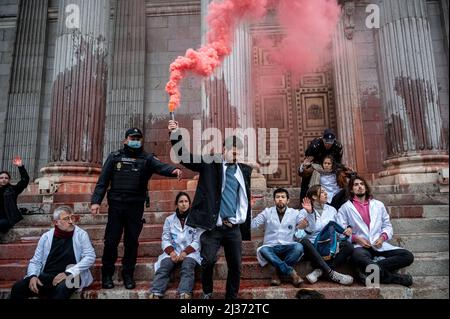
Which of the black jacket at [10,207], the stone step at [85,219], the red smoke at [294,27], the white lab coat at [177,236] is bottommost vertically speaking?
the white lab coat at [177,236]

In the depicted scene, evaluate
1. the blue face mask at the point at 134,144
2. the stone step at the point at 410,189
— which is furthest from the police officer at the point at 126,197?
the stone step at the point at 410,189

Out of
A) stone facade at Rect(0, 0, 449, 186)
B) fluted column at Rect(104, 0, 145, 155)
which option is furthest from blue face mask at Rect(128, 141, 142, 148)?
fluted column at Rect(104, 0, 145, 155)

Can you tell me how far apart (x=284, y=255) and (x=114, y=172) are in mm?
2711

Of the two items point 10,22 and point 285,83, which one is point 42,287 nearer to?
point 285,83

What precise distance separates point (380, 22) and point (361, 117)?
313cm

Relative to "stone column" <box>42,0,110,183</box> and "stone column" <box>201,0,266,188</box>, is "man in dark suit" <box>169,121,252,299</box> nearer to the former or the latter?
"stone column" <box>201,0,266,188</box>

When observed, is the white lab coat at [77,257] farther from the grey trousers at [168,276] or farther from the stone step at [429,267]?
the stone step at [429,267]

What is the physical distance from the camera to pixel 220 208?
4.37 m

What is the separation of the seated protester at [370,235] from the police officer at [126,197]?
2.69 metres

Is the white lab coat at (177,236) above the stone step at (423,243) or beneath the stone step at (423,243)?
above

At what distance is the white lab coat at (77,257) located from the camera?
459 cm

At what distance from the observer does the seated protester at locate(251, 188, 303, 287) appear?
485 cm

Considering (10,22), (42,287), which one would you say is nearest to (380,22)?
(42,287)

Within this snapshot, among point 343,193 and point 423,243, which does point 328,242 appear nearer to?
point 343,193
